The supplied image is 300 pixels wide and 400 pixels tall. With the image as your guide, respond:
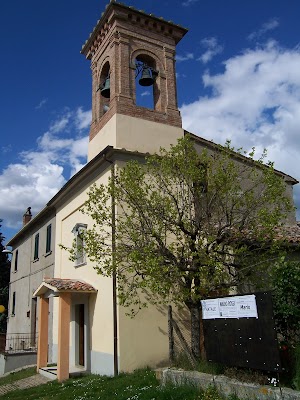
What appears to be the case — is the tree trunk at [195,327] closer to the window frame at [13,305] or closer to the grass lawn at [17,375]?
the grass lawn at [17,375]

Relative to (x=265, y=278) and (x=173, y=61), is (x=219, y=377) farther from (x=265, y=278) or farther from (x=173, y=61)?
(x=173, y=61)

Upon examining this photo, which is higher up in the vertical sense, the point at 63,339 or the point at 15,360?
the point at 63,339

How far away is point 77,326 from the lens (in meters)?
13.6

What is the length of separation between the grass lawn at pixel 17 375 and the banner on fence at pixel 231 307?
347 inches

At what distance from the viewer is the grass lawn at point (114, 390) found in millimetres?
6995

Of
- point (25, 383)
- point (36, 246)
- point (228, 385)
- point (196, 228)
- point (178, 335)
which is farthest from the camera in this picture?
point (36, 246)

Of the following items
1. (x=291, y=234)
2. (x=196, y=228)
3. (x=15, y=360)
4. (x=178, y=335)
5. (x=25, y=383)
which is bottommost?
(x=25, y=383)

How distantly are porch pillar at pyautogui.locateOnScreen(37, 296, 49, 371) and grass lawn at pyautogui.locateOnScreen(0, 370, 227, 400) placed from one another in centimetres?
249

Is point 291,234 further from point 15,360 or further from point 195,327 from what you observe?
point 15,360

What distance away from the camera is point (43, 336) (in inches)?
557

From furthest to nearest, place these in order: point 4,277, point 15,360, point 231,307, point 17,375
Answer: point 4,277
point 15,360
point 17,375
point 231,307

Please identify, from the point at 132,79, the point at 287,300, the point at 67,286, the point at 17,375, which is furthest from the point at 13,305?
the point at 287,300

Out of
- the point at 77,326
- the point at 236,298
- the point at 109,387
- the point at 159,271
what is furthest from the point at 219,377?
the point at 77,326

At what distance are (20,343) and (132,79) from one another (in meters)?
14.2
